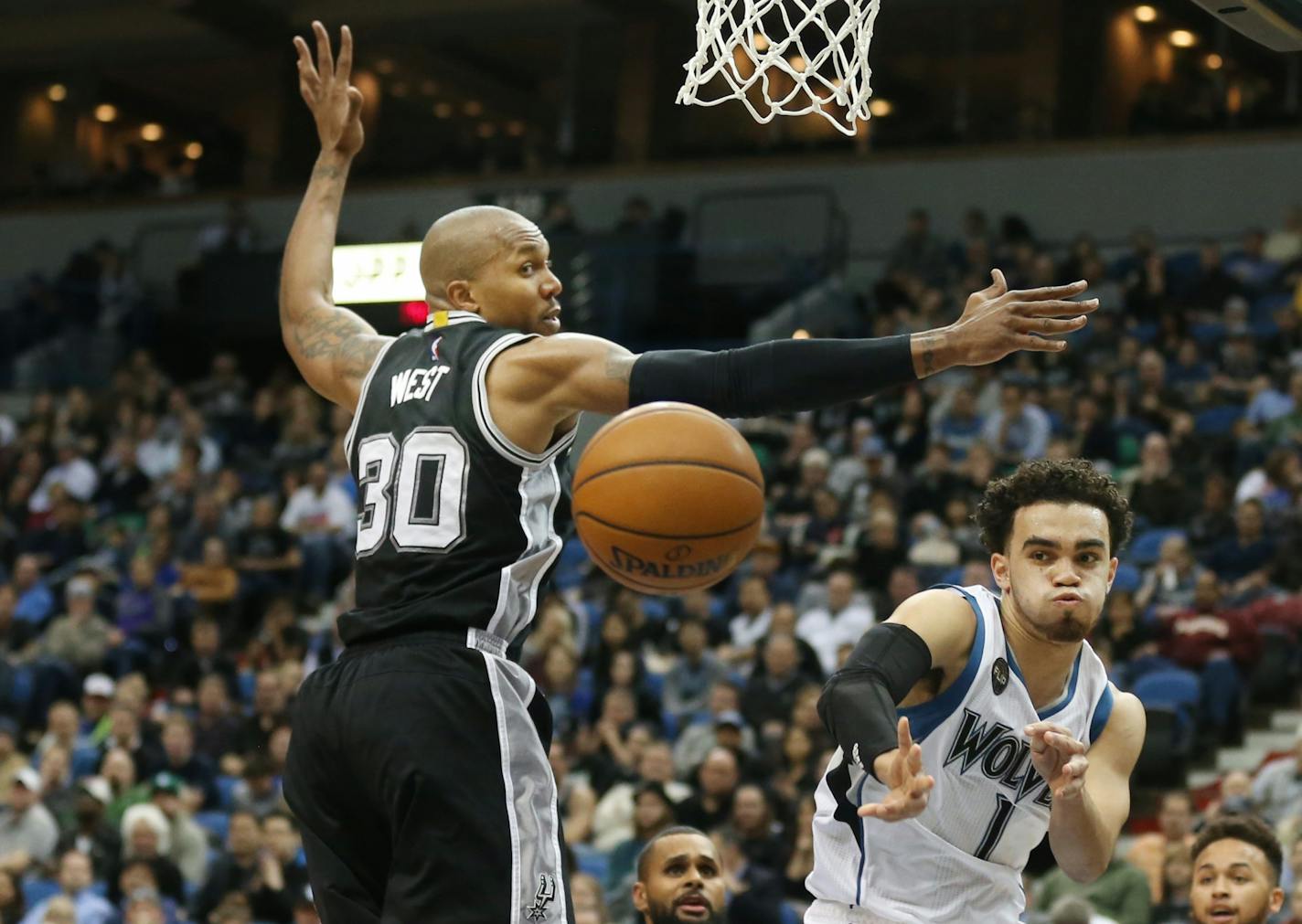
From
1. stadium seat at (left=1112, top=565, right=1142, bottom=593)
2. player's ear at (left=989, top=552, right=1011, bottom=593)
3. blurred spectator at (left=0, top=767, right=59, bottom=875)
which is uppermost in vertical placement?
player's ear at (left=989, top=552, right=1011, bottom=593)

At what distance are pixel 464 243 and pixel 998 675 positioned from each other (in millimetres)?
1635

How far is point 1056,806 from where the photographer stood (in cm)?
440

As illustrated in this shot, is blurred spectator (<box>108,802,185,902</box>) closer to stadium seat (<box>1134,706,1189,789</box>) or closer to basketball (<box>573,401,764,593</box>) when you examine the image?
stadium seat (<box>1134,706,1189,789</box>)

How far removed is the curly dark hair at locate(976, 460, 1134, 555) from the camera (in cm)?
470

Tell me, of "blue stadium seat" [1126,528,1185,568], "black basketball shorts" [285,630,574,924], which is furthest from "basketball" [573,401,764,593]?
"blue stadium seat" [1126,528,1185,568]

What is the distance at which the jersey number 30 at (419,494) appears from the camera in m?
4.24

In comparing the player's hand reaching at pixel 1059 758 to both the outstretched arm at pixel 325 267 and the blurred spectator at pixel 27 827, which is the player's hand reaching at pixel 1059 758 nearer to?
the outstretched arm at pixel 325 267

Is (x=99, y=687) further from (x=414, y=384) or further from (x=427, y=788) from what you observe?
(x=427, y=788)

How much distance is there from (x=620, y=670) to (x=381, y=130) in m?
12.4

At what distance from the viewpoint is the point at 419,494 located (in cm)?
427

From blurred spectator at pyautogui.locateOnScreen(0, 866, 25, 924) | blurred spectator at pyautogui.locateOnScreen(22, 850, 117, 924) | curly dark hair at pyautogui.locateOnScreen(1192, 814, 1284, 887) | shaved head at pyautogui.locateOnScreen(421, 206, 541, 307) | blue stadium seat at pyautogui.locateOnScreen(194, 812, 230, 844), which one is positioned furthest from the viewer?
blue stadium seat at pyautogui.locateOnScreen(194, 812, 230, 844)

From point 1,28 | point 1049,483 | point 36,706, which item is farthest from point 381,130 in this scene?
point 1049,483

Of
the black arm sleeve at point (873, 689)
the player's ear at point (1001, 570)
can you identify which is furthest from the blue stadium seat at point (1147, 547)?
the black arm sleeve at point (873, 689)

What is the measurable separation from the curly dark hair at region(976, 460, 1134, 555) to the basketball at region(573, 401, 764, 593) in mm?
694
